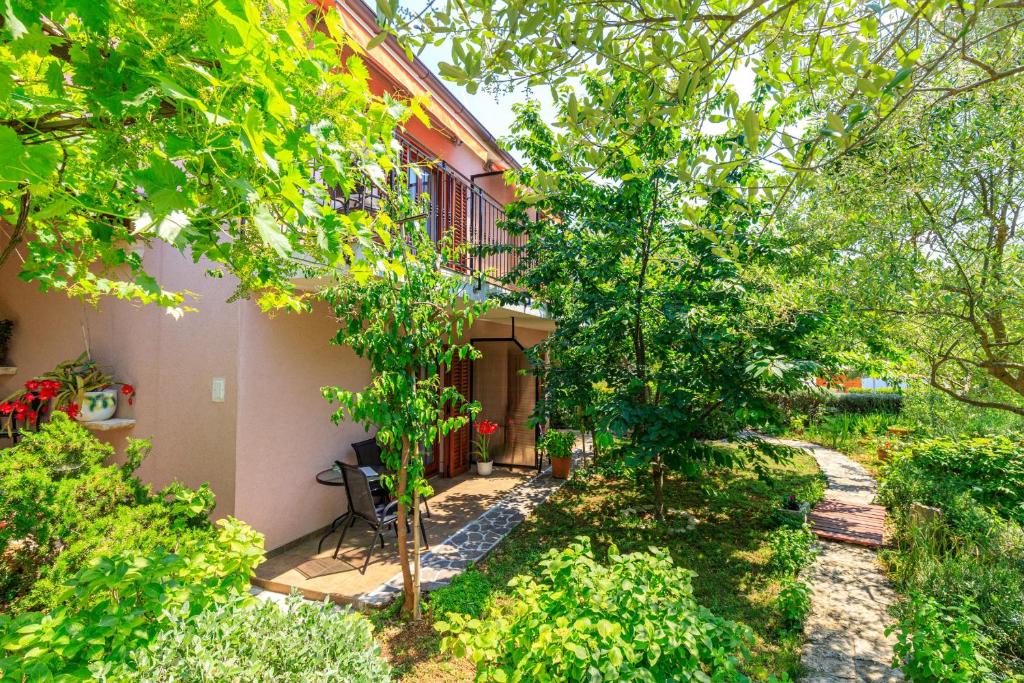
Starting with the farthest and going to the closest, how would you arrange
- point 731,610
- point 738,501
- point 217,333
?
point 738,501, point 217,333, point 731,610

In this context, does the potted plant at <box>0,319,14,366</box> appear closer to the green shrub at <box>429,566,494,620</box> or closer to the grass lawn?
the grass lawn

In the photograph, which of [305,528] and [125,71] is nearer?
[125,71]

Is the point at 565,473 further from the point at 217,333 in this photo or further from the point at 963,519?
the point at 217,333

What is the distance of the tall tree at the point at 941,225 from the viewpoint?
14.3ft

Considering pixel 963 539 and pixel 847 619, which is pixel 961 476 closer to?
pixel 963 539

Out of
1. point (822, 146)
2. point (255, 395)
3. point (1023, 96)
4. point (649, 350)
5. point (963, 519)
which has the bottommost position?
point (963, 519)

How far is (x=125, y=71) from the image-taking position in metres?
1.25

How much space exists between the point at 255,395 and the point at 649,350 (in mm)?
5082

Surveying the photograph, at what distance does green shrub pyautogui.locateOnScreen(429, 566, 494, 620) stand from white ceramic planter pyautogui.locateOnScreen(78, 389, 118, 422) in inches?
182

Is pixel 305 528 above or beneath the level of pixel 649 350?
beneath

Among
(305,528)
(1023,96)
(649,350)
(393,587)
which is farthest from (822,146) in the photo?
(305,528)

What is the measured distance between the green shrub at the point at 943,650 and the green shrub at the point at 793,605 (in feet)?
2.72

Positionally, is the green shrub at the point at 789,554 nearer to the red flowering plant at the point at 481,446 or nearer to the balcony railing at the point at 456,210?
the balcony railing at the point at 456,210

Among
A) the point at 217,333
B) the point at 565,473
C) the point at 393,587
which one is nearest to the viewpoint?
the point at 393,587
